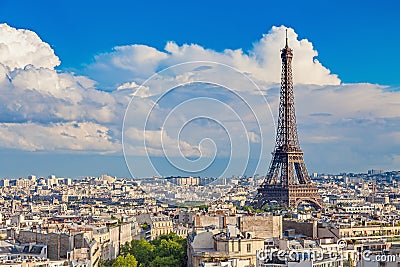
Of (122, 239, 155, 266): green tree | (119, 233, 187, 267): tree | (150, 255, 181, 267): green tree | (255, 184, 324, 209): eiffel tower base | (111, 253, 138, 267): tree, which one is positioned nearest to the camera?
(111, 253, 138, 267): tree

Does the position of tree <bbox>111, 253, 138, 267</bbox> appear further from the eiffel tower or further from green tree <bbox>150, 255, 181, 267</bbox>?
the eiffel tower

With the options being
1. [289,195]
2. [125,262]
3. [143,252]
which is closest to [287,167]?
[289,195]

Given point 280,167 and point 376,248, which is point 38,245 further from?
point 280,167

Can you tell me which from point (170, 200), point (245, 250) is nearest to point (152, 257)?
point (245, 250)

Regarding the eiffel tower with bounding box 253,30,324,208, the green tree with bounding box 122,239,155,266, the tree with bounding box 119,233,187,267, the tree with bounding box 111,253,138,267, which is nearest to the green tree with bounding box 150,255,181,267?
the tree with bounding box 119,233,187,267

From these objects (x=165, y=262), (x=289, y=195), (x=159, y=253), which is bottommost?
(x=165, y=262)

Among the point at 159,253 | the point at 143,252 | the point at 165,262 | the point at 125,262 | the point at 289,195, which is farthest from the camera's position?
the point at 289,195

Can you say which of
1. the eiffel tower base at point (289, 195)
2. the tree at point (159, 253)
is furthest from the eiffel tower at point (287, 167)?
the tree at point (159, 253)

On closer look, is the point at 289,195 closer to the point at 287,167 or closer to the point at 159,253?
the point at 287,167
